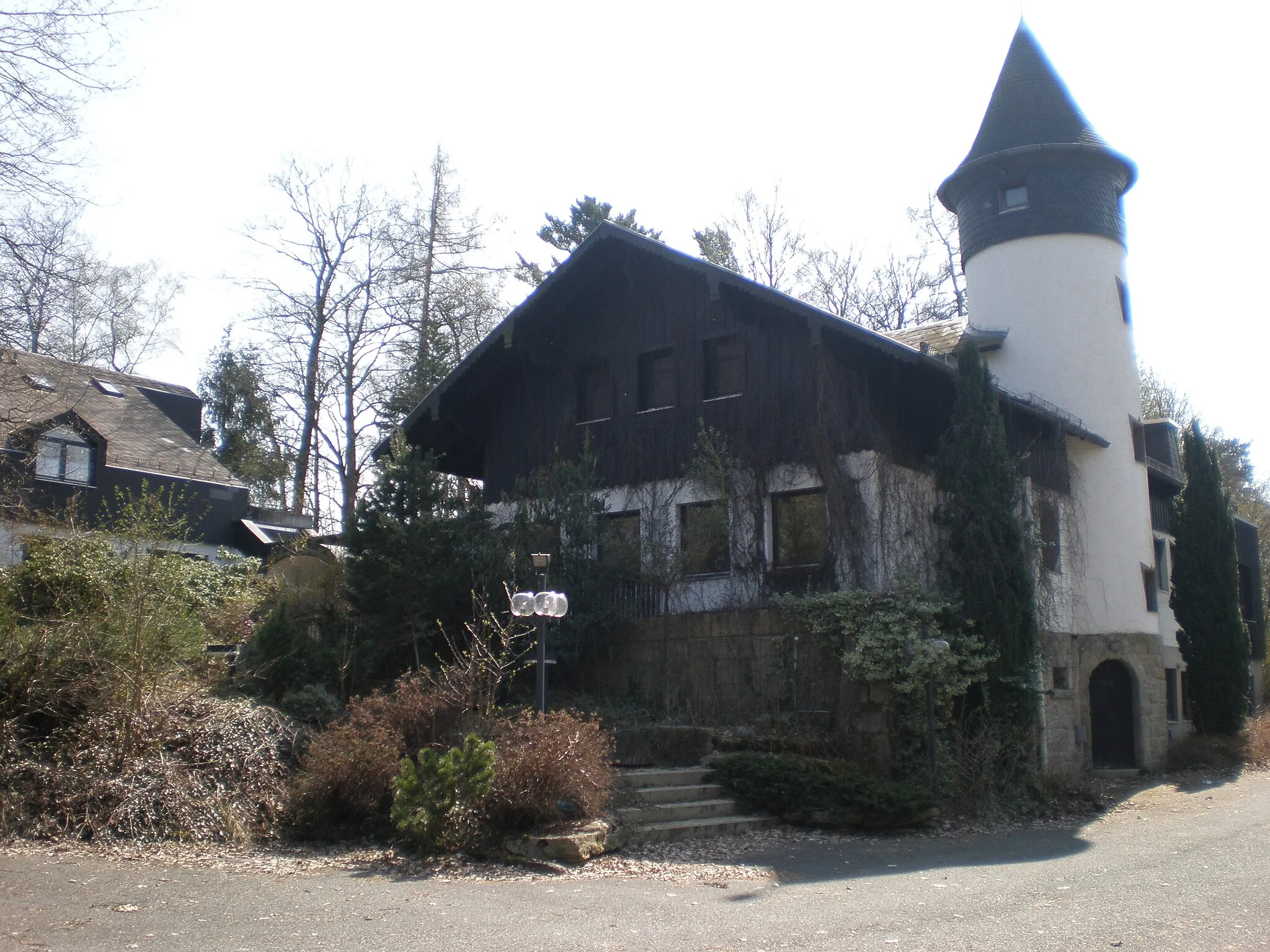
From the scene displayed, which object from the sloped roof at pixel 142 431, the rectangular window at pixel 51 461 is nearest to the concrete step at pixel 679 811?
the sloped roof at pixel 142 431

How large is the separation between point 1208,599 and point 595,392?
12931mm

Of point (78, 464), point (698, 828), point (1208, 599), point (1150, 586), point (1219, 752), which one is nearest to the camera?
point (698, 828)

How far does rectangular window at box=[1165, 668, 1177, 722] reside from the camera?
23.2m

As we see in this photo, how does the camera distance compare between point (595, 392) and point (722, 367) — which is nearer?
point (722, 367)

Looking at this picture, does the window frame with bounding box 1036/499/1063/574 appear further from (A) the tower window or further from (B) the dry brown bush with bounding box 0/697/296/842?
(B) the dry brown bush with bounding box 0/697/296/842

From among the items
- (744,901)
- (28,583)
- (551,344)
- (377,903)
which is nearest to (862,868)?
(744,901)

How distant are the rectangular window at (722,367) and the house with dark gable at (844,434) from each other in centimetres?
4

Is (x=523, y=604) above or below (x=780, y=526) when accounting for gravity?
below

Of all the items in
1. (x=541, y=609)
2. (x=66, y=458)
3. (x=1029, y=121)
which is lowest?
(x=541, y=609)

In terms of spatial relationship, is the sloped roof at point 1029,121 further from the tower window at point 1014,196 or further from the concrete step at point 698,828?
the concrete step at point 698,828

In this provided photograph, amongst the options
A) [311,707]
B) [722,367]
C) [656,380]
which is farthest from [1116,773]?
[311,707]

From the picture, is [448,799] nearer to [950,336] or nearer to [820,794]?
[820,794]

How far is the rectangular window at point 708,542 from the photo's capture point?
17688mm

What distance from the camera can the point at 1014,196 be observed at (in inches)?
876
